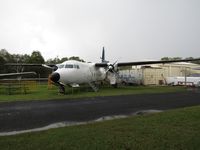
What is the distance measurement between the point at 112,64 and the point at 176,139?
899 inches

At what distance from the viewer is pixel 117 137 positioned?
20.5 ft

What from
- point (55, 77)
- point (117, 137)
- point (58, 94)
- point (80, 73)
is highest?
point (80, 73)

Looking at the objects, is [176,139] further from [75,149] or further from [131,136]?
[75,149]

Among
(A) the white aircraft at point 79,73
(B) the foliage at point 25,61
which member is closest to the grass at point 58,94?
(A) the white aircraft at point 79,73

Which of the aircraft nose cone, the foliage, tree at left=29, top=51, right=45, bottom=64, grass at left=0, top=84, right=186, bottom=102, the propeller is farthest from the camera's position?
tree at left=29, top=51, right=45, bottom=64

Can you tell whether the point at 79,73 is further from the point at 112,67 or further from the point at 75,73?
the point at 112,67

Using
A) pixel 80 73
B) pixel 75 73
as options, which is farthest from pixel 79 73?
pixel 75 73

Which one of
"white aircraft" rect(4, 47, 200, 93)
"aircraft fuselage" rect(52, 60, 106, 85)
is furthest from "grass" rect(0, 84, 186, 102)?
"aircraft fuselage" rect(52, 60, 106, 85)

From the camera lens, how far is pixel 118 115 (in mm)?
10094

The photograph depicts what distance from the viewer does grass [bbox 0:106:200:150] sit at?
5478 millimetres

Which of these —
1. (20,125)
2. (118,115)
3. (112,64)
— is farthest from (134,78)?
(20,125)

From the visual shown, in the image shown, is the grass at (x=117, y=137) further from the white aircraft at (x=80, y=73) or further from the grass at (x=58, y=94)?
the white aircraft at (x=80, y=73)

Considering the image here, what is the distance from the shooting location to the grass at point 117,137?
5.48 meters

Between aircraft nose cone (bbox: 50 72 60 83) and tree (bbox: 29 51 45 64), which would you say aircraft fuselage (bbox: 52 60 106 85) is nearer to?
aircraft nose cone (bbox: 50 72 60 83)
